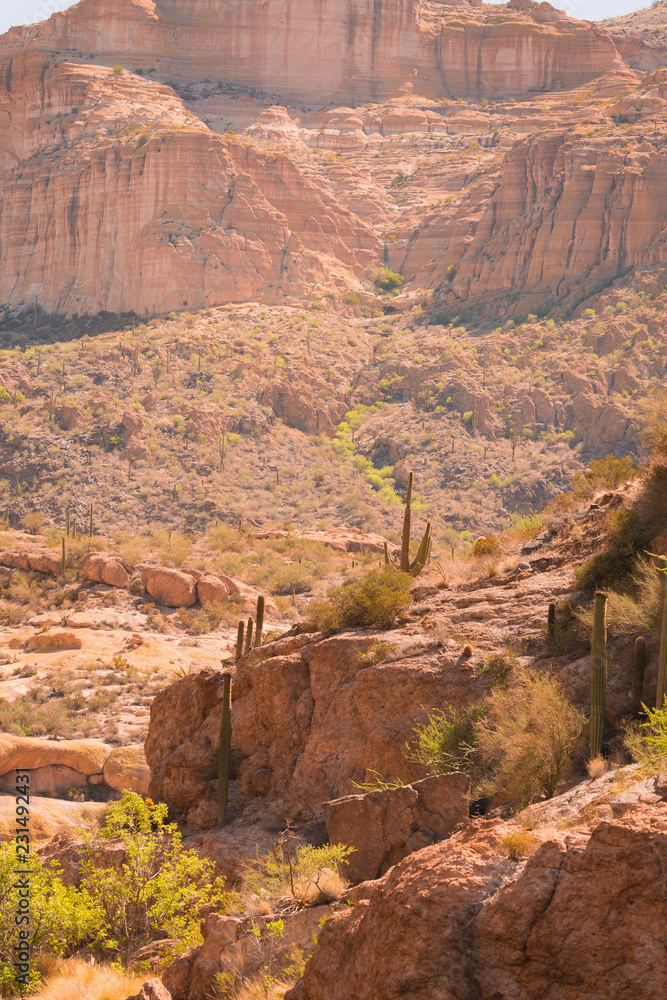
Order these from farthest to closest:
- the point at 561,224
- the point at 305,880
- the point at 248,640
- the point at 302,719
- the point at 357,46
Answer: the point at 357,46, the point at 561,224, the point at 248,640, the point at 302,719, the point at 305,880

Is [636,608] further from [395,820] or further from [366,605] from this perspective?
[366,605]

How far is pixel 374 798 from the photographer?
431 inches

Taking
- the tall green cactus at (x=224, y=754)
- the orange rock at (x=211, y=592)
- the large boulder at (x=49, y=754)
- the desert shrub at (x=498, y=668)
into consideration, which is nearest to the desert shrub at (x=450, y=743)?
the desert shrub at (x=498, y=668)

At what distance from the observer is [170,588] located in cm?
4241

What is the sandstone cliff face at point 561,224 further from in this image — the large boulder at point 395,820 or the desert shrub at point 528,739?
the large boulder at point 395,820

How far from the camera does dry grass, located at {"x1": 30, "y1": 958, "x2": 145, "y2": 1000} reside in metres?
10.3

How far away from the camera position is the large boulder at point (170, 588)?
139 ft

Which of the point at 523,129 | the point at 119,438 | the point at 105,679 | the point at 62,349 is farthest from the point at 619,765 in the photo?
the point at 523,129

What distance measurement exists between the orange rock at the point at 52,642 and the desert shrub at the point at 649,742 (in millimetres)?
28415

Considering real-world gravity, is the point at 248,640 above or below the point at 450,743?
below

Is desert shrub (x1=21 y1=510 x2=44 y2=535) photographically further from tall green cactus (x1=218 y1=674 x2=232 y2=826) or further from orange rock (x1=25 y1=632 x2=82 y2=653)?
tall green cactus (x1=218 y1=674 x2=232 y2=826)

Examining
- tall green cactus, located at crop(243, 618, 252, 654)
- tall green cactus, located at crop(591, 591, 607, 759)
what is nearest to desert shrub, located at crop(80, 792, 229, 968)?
tall green cactus, located at crop(591, 591, 607, 759)

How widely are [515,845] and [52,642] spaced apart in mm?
31517

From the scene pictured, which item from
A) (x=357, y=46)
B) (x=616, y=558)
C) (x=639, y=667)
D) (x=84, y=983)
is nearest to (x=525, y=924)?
(x=639, y=667)
